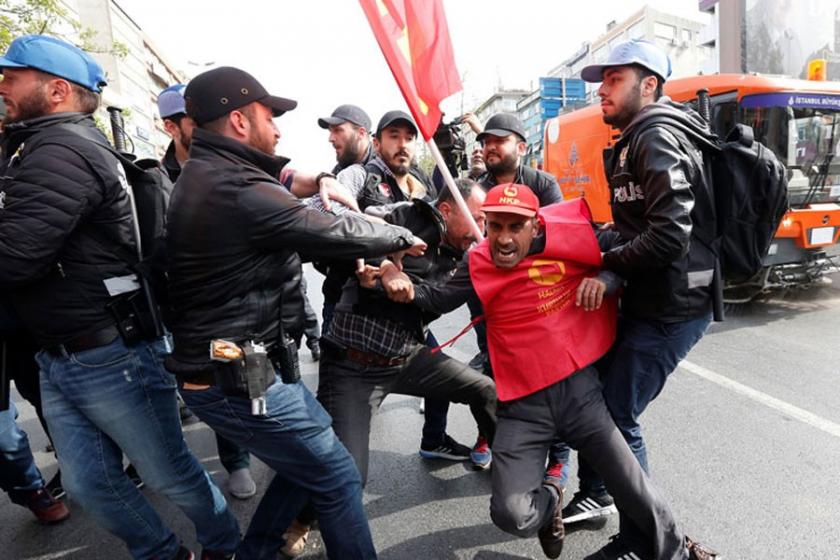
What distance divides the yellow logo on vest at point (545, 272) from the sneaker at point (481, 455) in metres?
1.33

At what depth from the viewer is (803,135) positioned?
609cm

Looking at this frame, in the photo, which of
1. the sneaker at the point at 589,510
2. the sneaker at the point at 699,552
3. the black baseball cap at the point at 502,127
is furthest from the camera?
the black baseball cap at the point at 502,127

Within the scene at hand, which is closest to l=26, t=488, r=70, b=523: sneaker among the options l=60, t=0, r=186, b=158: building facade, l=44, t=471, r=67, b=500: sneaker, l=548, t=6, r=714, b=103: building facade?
l=44, t=471, r=67, b=500: sneaker

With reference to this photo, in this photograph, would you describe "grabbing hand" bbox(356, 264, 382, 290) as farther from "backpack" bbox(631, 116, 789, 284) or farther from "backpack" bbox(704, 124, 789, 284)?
"backpack" bbox(704, 124, 789, 284)

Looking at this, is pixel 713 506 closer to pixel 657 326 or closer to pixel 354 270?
pixel 657 326

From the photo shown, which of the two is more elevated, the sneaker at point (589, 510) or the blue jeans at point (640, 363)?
the blue jeans at point (640, 363)

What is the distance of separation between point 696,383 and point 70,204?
4.23 m

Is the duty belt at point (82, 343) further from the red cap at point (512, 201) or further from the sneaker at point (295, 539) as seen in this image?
the red cap at point (512, 201)

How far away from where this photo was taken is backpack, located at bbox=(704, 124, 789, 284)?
2102 mm

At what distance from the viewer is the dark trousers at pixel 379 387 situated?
2402 mm

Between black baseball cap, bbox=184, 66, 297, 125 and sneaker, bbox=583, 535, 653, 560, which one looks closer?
black baseball cap, bbox=184, 66, 297, 125

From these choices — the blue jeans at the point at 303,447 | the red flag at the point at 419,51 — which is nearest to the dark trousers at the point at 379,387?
→ the blue jeans at the point at 303,447

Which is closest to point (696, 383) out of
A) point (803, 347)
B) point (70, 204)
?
point (803, 347)

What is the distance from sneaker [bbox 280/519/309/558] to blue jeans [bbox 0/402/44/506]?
1467mm
